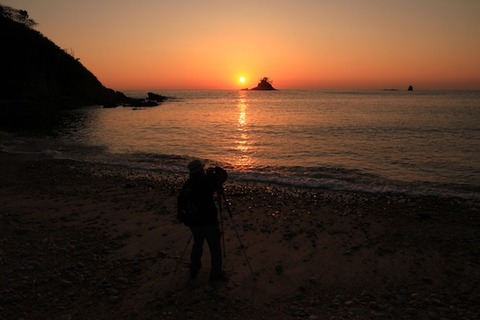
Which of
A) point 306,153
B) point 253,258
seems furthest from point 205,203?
point 306,153

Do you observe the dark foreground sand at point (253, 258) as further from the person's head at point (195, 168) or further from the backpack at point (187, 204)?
the person's head at point (195, 168)

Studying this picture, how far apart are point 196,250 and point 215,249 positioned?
44 centimetres

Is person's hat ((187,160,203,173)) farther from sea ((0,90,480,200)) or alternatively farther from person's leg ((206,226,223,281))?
sea ((0,90,480,200))

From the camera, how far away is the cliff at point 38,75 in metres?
72.5

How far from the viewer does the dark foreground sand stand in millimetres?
6504

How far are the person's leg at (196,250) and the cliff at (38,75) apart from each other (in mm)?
63473

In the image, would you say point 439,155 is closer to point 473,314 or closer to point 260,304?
point 473,314

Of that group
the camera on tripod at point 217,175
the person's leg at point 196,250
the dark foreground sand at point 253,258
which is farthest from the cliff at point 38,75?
the camera on tripod at point 217,175

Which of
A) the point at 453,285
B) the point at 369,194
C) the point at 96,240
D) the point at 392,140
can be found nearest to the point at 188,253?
the point at 96,240

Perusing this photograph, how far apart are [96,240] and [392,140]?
97.1 ft

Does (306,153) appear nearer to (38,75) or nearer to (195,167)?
(195,167)

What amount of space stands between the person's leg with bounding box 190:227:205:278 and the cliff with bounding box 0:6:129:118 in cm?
6347

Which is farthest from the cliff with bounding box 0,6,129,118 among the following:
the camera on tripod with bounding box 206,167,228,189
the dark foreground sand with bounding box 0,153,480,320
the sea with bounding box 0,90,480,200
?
the camera on tripod with bounding box 206,167,228,189

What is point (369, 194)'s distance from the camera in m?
14.6
